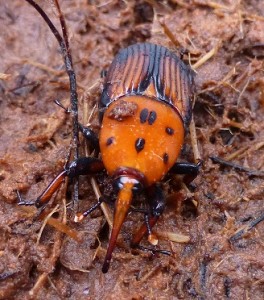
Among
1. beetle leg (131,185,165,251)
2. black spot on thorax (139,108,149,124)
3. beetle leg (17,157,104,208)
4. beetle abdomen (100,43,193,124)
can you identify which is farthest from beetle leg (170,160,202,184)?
beetle leg (17,157,104,208)

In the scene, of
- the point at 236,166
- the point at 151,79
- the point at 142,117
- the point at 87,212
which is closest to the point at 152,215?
the point at 87,212

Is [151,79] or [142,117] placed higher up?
[151,79]

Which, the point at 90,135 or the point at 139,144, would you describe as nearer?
the point at 139,144

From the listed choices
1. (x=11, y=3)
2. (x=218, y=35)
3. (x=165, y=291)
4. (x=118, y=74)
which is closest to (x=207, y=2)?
(x=218, y=35)

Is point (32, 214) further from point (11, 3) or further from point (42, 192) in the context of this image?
point (11, 3)

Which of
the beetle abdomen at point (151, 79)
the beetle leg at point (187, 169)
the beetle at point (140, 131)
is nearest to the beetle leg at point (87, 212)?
the beetle at point (140, 131)

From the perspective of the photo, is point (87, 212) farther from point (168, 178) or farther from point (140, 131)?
point (168, 178)

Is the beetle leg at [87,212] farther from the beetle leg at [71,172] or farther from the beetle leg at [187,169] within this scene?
the beetle leg at [187,169]

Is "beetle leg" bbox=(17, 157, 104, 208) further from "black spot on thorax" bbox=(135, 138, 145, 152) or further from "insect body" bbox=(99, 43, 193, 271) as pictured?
"black spot on thorax" bbox=(135, 138, 145, 152)
